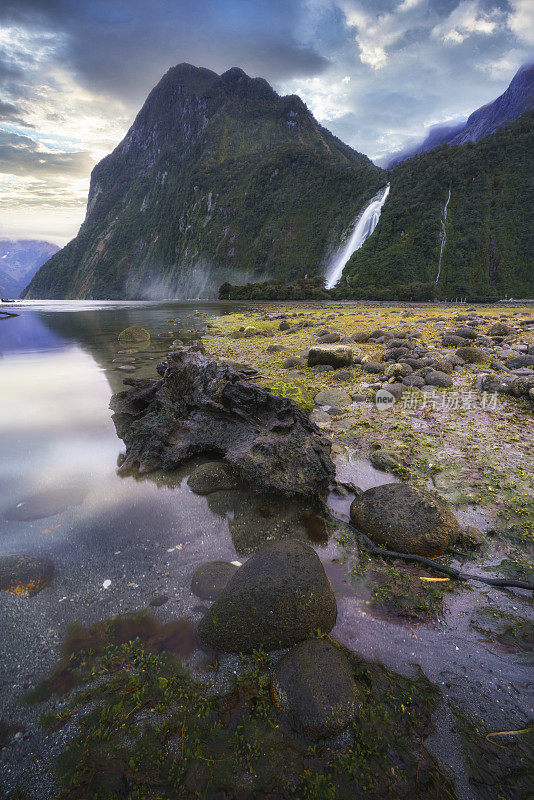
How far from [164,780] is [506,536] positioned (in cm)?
367

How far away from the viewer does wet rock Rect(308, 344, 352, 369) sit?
10.3m

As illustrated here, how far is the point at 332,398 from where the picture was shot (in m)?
7.97

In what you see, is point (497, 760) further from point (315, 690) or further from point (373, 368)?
point (373, 368)

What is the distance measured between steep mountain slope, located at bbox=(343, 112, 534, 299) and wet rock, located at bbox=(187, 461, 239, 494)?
74.3 m

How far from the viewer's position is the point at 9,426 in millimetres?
7355

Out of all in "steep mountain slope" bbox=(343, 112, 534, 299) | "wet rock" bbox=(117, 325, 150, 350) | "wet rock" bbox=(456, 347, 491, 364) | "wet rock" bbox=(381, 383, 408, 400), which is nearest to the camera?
"wet rock" bbox=(381, 383, 408, 400)

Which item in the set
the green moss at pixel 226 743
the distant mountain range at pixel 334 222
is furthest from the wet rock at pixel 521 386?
the distant mountain range at pixel 334 222

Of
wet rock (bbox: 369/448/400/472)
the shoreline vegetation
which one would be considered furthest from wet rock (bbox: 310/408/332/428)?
the shoreline vegetation

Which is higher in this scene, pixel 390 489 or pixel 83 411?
pixel 390 489

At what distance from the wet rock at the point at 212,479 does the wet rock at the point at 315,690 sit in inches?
99.0

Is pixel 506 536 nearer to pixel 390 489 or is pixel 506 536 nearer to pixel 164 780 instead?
pixel 390 489

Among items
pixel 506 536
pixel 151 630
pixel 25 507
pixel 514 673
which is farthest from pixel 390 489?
pixel 25 507

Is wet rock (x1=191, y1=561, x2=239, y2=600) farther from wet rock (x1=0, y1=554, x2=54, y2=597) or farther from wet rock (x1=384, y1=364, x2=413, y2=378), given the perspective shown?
wet rock (x1=384, y1=364, x2=413, y2=378)

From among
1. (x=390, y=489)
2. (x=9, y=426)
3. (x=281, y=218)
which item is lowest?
(x=9, y=426)
